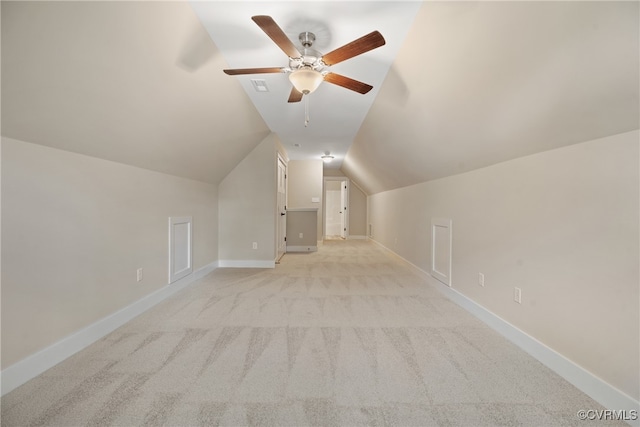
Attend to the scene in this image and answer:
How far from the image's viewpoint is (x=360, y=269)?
14.2ft

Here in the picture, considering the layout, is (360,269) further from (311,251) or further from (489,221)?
(489,221)

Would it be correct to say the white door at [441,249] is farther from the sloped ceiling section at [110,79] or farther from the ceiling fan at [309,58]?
the sloped ceiling section at [110,79]

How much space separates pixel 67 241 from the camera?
1.76 m

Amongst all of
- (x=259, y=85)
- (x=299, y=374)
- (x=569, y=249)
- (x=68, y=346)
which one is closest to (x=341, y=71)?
(x=259, y=85)

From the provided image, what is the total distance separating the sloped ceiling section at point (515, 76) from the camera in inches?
43.9

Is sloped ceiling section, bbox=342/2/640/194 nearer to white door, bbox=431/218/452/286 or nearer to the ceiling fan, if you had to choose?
the ceiling fan

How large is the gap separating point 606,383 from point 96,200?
3.50 metres

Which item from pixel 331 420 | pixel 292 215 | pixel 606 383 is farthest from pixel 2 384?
pixel 292 215

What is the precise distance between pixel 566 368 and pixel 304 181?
20.0 feet

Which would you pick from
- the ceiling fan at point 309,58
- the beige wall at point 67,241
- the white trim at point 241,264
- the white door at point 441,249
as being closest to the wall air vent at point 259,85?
the ceiling fan at point 309,58

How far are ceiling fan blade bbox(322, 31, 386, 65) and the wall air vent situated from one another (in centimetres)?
112

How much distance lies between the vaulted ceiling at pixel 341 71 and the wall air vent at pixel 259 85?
9 cm

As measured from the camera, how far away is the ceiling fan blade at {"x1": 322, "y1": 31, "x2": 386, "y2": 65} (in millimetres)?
1461

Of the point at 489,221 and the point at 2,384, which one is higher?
the point at 489,221
